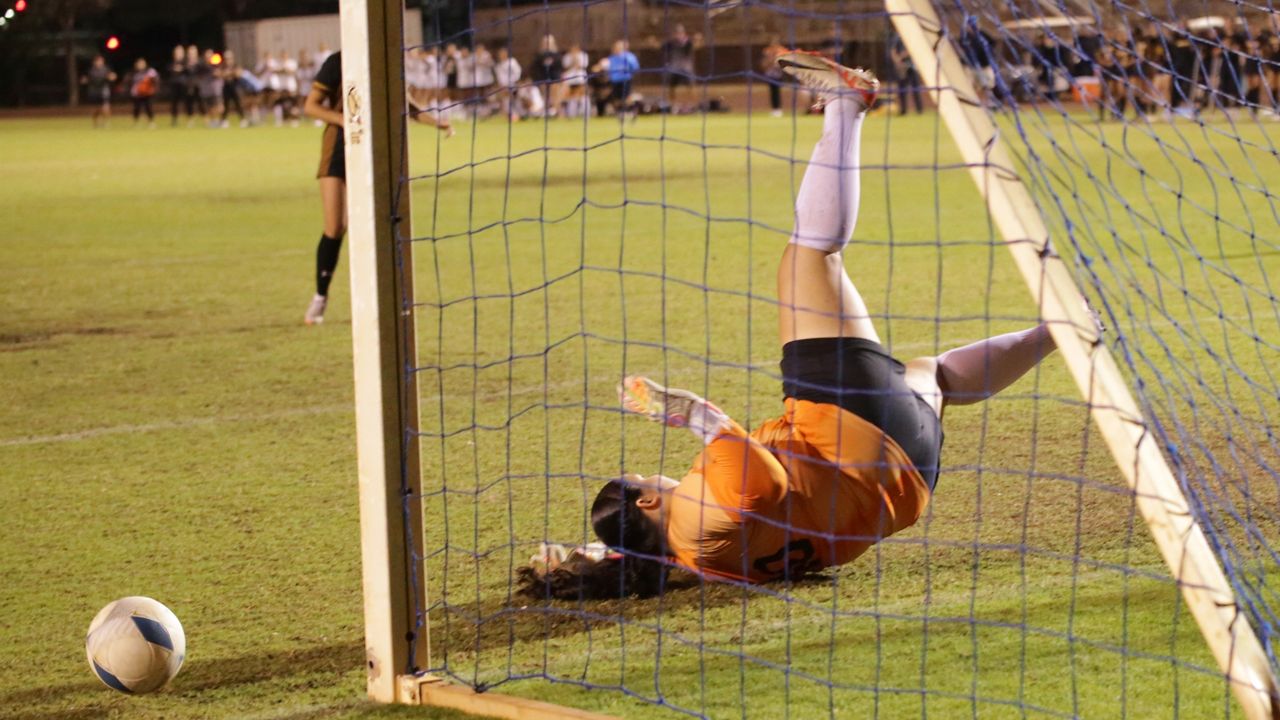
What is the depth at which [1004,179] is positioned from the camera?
119 inches

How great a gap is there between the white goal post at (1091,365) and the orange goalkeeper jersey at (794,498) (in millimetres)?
839

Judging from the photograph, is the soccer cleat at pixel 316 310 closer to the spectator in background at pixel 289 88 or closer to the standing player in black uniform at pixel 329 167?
the standing player in black uniform at pixel 329 167

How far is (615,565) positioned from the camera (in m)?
4.33

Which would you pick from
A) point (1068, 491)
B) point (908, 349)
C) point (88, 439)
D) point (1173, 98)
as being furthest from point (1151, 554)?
point (1173, 98)

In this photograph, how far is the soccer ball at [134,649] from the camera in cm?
377

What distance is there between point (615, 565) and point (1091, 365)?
1.80 meters

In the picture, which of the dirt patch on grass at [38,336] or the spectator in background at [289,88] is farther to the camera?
the spectator in background at [289,88]

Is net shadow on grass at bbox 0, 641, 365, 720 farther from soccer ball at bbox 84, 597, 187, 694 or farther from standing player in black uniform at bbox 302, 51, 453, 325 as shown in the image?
standing player in black uniform at bbox 302, 51, 453, 325

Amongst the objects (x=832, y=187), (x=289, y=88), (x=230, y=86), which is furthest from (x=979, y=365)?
(x=289, y=88)

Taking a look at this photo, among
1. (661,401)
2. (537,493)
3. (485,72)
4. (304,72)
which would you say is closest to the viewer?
(661,401)

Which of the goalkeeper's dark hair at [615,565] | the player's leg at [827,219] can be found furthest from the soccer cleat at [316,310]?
the player's leg at [827,219]

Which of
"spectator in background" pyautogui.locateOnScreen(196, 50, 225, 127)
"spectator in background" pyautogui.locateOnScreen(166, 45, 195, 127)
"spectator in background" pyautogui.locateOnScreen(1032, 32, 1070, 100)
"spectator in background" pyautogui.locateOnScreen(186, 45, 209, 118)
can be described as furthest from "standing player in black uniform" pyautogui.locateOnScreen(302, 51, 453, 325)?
"spectator in background" pyautogui.locateOnScreen(186, 45, 209, 118)

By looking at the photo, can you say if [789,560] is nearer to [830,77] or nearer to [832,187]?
[832,187]

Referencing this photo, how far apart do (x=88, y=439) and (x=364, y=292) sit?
130 inches
